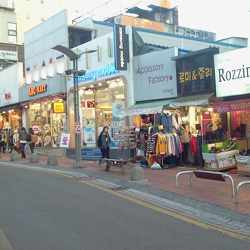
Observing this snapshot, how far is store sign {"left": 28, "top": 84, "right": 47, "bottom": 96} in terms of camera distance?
3250cm

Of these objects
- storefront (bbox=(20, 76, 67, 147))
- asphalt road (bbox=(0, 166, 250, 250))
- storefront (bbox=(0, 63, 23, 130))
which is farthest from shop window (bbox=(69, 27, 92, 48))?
asphalt road (bbox=(0, 166, 250, 250))

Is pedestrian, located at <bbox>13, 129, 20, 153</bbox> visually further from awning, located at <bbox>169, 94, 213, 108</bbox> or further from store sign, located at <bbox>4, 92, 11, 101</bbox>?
awning, located at <bbox>169, 94, 213, 108</bbox>

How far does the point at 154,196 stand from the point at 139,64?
11.8 metres

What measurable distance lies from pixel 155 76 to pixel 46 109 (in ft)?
40.0

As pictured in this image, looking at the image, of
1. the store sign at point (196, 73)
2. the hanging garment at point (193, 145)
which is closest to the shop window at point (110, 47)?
the store sign at point (196, 73)

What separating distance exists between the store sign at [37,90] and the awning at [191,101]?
1393 centimetres

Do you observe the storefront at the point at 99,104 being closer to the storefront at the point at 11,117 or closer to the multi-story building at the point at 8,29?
the storefront at the point at 11,117

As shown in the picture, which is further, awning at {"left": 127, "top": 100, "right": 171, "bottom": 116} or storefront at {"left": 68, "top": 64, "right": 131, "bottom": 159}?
storefront at {"left": 68, "top": 64, "right": 131, "bottom": 159}

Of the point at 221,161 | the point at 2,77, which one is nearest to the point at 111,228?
the point at 221,161

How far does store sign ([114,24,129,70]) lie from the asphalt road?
1083 cm

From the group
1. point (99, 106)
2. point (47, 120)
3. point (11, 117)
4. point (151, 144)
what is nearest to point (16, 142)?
point (47, 120)

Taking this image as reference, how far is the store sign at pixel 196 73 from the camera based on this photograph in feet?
64.1

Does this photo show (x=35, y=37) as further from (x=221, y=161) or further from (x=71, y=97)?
(x=221, y=161)

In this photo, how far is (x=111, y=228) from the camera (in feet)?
29.3
